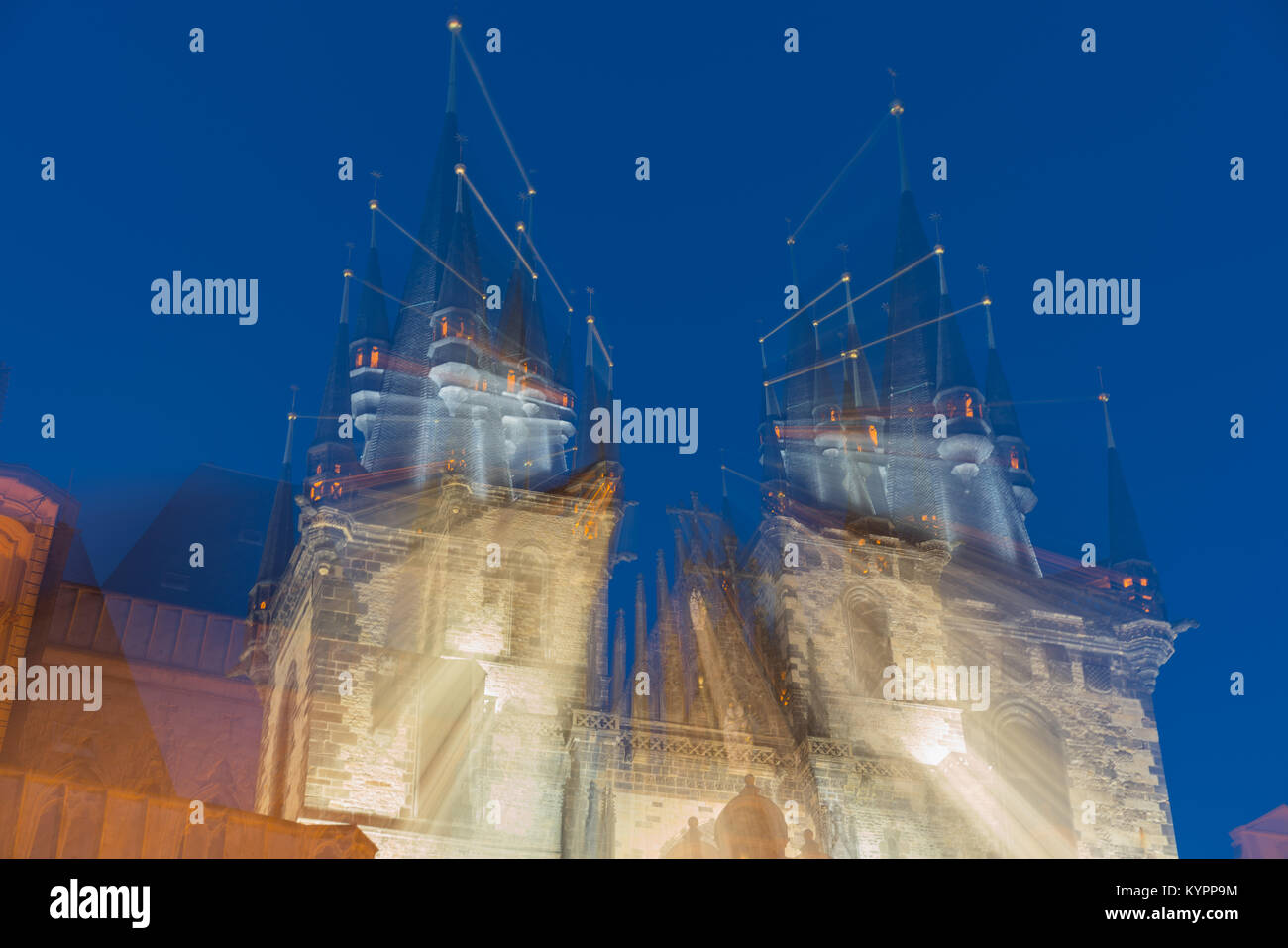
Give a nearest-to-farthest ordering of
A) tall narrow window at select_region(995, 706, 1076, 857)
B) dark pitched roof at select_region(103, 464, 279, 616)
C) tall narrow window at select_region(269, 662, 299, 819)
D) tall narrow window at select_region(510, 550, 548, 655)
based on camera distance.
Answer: tall narrow window at select_region(269, 662, 299, 819), tall narrow window at select_region(510, 550, 548, 655), tall narrow window at select_region(995, 706, 1076, 857), dark pitched roof at select_region(103, 464, 279, 616)

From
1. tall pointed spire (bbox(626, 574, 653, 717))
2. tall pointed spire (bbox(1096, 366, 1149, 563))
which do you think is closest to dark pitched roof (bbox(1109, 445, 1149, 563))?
tall pointed spire (bbox(1096, 366, 1149, 563))

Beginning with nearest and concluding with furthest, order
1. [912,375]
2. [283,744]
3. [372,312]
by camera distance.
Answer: [283,744] < [372,312] < [912,375]

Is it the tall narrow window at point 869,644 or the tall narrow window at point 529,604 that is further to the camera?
the tall narrow window at point 869,644

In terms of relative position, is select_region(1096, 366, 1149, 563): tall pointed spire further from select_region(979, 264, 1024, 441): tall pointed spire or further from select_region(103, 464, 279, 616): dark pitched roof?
select_region(103, 464, 279, 616): dark pitched roof

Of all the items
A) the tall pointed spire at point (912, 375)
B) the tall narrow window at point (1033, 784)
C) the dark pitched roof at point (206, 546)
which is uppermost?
the tall pointed spire at point (912, 375)

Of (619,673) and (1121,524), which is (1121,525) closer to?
(1121,524)

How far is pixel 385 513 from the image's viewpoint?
36.6 metres

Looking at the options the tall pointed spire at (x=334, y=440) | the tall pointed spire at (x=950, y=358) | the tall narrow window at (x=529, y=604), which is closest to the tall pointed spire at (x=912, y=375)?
the tall pointed spire at (x=950, y=358)

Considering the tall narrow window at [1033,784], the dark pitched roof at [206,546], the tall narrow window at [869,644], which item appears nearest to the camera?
the tall narrow window at [1033,784]

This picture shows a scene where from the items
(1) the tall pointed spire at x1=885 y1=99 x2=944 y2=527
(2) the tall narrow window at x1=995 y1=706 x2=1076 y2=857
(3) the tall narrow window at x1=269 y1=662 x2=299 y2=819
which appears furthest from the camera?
(1) the tall pointed spire at x1=885 y1=99 x2=944 y2=527

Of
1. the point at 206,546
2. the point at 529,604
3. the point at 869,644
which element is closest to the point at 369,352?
the point at 206,546

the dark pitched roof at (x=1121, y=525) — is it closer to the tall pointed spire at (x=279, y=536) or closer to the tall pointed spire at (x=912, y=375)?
the tall pointed spire at (x=912, y=375)
